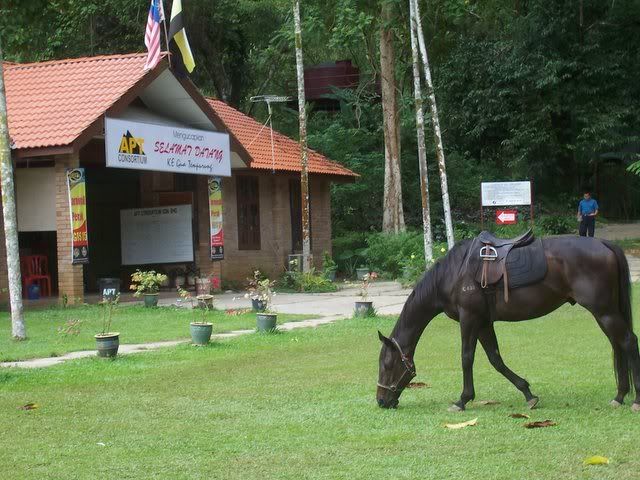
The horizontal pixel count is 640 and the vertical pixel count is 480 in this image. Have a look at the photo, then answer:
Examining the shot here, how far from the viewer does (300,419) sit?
873cm

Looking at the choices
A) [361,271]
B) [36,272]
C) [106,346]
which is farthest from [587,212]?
[106,346]

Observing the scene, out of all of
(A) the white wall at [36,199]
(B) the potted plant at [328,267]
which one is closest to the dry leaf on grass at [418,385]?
(A) the white wall at [36,199]

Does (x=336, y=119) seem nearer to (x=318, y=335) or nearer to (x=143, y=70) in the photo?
(x=143, y=70)

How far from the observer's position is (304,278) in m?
25.5

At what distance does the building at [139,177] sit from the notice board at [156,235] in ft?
0.10

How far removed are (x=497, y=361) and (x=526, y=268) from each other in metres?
0.91

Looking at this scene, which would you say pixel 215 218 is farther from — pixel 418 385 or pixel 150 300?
pixel 418 385

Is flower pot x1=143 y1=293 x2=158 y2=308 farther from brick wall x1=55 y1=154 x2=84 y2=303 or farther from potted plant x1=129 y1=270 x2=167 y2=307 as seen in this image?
brick wall x1=55 y1=154 x2=84 y2=303

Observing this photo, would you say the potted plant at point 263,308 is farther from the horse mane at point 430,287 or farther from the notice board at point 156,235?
the horse mane at point 430,287

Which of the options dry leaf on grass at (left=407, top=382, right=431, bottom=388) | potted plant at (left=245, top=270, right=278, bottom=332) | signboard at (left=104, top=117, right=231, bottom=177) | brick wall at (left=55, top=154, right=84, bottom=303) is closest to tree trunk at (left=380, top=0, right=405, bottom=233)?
signboard at (left=104, top=117, right=231, bottom=177)

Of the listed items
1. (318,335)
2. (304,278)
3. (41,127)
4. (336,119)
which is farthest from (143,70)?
(336,119)

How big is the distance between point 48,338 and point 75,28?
893 inches

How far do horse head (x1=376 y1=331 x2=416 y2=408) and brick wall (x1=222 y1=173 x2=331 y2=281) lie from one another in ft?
58.7

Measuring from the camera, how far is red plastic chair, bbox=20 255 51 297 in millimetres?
23223
